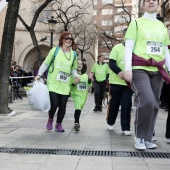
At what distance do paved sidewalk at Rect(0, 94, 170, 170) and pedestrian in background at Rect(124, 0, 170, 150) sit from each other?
0.48 metres

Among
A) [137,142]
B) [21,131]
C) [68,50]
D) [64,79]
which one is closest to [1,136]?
[21,131]

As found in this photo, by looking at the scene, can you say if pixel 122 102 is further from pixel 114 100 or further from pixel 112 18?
pixel 112 18

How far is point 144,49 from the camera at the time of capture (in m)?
5.02

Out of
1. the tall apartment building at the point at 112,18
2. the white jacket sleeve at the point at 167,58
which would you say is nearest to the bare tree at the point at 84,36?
the tall apartment building at the point at 112,18

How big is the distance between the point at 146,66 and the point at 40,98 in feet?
6.68

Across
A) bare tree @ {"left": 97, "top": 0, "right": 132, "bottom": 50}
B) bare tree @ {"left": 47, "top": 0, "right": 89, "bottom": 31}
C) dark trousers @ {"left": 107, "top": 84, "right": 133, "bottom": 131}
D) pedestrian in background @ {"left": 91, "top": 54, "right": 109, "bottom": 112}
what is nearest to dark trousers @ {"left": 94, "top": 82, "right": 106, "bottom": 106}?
pedestrian in background @ {"left": 91, "top": 54, "right": 109, "bottom": 112}

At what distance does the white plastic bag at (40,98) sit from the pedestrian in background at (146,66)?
173 cm

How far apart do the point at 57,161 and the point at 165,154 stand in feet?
5.03

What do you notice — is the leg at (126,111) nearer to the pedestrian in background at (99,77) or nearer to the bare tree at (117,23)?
the pedestrian in background at (99,77)

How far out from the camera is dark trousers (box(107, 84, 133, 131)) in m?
6.63

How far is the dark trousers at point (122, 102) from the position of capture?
21.7 feet

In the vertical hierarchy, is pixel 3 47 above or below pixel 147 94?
above

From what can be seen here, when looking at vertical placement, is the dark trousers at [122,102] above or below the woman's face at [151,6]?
below

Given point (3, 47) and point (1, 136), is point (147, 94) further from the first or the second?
point (3, 47)
